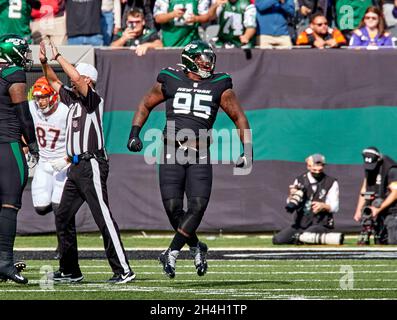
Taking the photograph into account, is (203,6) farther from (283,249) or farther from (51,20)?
(283,249)

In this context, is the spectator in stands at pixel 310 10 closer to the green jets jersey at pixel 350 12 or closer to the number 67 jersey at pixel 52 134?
the green jets jersey at pixel 350 12

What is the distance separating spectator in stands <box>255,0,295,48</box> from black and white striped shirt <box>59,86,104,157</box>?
23.5 ft

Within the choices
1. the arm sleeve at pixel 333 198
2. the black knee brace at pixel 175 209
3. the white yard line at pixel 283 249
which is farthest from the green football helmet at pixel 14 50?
the arm sleeve at pixel 333 198

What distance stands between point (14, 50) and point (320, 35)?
7.91m

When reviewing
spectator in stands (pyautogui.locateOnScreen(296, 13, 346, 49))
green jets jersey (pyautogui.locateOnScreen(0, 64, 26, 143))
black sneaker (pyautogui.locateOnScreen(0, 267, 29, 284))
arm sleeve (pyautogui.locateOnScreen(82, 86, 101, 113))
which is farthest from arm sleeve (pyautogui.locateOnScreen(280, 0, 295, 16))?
black sneaker (pyautogui.locateOnScreen(0, 267, 29, 284))

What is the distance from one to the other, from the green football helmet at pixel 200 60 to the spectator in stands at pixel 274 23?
22.6ft

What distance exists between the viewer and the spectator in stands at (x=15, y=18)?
17203 mm

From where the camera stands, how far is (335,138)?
57.6 feet

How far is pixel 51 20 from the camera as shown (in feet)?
58.3

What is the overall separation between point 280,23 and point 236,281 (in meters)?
7.47

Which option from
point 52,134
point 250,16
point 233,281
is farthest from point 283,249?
point 233,281

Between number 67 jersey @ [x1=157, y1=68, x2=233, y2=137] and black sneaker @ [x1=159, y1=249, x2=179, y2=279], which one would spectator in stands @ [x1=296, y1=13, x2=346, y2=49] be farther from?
black sneaker @ [x1=159, y1=249, x2=179, y2=279]

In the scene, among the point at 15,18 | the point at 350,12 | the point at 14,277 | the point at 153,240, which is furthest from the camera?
the point at 350,12

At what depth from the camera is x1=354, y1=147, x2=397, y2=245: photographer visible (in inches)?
627
